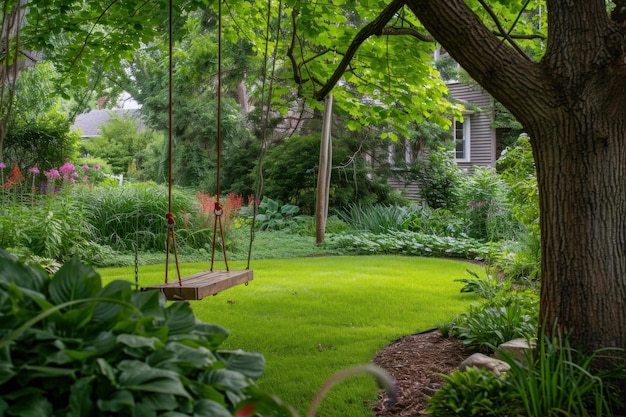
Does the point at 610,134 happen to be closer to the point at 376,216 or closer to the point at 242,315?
the point at 242,315

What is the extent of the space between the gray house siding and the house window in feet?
0.35

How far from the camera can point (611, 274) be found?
3074 mm

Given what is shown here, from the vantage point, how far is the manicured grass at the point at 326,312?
3777 mm

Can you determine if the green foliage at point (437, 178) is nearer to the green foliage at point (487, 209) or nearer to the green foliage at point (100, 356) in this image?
the green foliage at point (487, 209)

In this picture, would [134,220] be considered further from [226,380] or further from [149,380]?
[149,380]

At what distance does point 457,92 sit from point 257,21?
50.7 feet

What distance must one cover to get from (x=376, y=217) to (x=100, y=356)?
12.0 metres

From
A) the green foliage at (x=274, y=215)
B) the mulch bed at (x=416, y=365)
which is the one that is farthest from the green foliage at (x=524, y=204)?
the green foliage at (x=274, y=215)

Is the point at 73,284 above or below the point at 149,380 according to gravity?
above

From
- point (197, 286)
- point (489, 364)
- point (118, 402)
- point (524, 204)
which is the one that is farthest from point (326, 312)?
point (118, 402)

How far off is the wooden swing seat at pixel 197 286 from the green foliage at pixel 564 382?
5.49 feet

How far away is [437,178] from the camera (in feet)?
51.0

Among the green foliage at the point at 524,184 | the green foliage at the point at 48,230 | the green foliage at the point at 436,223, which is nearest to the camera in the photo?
the green foliage at the point at 524,184

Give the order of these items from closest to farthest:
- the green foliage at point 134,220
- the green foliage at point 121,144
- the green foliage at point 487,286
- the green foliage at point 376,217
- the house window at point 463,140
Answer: the green foliage at point 487,286 → the green foliage at point 134,220 → the green foliage at point 376,217 → the house window at point 463,140 → the green foliage at point 121,144
